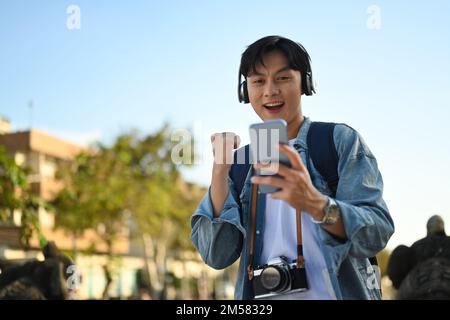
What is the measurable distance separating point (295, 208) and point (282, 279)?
11.1 inches

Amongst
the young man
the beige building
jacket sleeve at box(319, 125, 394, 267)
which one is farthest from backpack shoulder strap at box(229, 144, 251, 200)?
the beige building

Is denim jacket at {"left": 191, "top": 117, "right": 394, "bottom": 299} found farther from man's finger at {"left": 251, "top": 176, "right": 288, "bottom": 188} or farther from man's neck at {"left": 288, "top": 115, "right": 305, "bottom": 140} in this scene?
man's finger at {"left": 251, "top": 176, "right": 288, "bottom": 188}

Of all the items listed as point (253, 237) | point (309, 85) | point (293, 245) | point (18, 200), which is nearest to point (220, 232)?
point (253, 237)

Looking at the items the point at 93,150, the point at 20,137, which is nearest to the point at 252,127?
the point at 93,150

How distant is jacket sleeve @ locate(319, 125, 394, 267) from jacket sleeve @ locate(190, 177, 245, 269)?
363 millimetres

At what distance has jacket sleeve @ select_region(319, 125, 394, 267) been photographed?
6.87ft

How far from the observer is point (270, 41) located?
250 centimetres

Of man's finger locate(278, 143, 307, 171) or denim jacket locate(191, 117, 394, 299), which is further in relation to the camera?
denim jacket locate(191, 117, 394, 299)

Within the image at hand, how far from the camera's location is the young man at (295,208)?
2.08 meters

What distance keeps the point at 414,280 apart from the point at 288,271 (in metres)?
2.27

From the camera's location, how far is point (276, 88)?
8.16ft

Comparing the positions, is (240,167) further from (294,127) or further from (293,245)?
(293,245)

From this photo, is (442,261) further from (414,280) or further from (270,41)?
(270,41)

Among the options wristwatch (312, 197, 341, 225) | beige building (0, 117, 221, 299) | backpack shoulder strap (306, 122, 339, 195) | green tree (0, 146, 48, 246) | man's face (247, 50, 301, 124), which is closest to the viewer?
wristwatch (312, 197, 341, 225)
